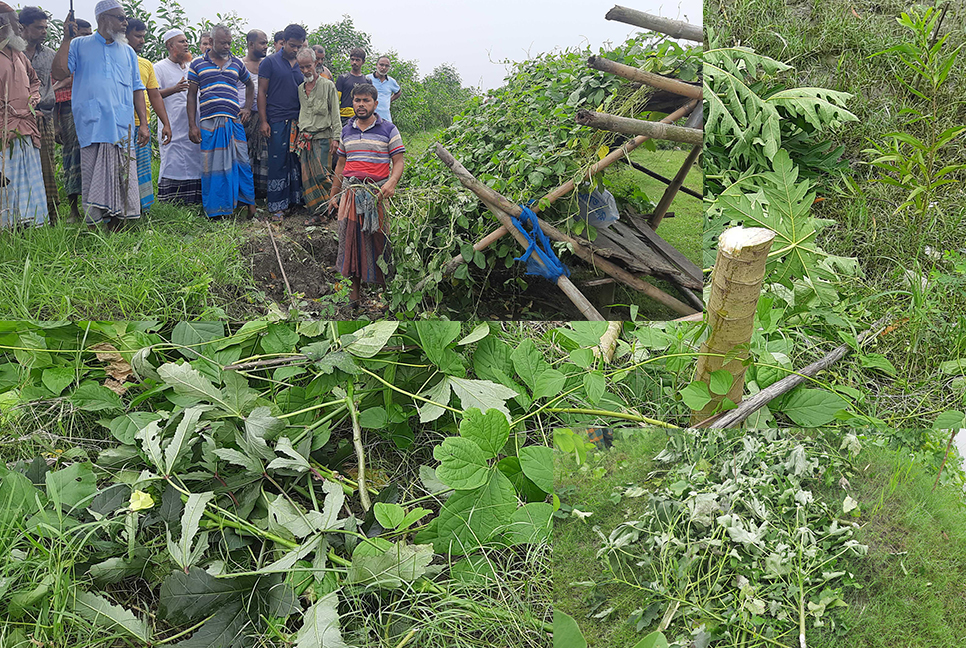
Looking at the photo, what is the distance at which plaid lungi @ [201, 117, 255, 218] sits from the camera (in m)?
2.51

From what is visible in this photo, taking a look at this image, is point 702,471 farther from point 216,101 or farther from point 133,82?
point 133,82

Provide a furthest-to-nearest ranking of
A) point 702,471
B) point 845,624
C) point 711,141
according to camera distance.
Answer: point 711,141 → point 702,471 → point 845,624

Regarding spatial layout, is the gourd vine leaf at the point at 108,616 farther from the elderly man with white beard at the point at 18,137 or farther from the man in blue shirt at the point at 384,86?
the man in blue shirt at the point at 384,86

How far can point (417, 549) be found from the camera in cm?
174

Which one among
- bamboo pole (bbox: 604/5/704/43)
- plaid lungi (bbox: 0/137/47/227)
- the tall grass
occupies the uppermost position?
bamboo pole (bbox: 604/5/704/43)

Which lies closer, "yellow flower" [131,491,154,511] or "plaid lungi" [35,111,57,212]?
"yellow flower" [131,491,154,511]

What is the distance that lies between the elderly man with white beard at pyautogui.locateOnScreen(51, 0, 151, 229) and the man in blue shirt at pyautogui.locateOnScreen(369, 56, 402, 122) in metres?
1.00

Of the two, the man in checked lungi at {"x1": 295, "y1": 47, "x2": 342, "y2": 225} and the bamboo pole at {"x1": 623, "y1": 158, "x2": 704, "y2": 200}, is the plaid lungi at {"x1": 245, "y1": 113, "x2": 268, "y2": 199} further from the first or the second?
the bamboo pole at {"x1": 623, "y1": 158, "x2": 704, "y2": 200}

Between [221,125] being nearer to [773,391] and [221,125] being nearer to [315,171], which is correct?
[315,171]

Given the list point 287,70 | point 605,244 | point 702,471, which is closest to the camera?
point 702,471

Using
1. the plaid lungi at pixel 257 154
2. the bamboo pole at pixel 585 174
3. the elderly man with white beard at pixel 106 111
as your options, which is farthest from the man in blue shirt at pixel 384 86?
the elderly man with white beard at pixel 106 111

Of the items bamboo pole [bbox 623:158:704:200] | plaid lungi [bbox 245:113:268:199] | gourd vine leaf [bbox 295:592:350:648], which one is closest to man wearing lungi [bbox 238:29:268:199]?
plaid lungi [bbox 245:113:268:199]

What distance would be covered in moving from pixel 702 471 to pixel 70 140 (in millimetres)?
2886

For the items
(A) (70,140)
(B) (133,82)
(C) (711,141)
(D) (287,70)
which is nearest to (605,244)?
(C) (711,141)
